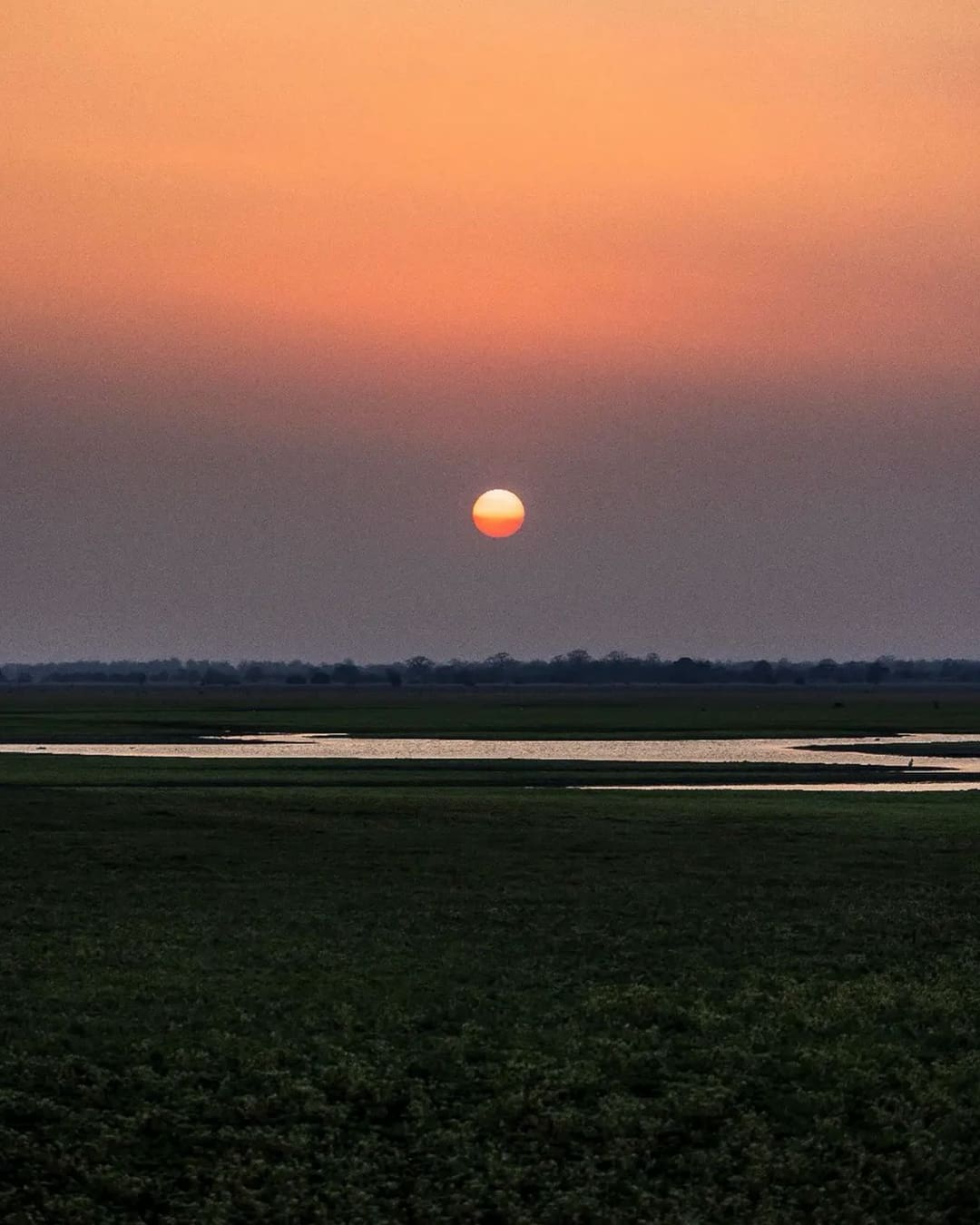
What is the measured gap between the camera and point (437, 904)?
3028 cm

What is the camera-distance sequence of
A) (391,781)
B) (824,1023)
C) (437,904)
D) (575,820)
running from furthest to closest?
(391,781) < (575,820) < (437,904) < (824,1023)

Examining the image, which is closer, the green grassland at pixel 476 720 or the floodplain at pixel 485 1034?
the floodplain at pixel 485 1034

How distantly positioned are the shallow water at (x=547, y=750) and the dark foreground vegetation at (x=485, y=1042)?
36443 mm

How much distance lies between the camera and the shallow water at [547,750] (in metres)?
83.1

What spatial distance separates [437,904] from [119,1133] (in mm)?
12979

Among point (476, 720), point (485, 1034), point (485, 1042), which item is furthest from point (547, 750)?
point (485, 1042)

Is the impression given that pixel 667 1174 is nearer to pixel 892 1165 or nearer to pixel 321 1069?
pixel 892 1165

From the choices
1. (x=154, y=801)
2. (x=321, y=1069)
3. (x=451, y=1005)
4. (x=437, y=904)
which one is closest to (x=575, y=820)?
(x=154, y=801)

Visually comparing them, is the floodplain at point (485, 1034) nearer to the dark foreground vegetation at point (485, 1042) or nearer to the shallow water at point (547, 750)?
the dark foreground vegetation at point (485, 1042)

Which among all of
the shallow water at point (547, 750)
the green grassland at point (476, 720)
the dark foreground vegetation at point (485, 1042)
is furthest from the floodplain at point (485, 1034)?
the green grassland at point (476, 720)

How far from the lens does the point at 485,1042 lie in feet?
68.2

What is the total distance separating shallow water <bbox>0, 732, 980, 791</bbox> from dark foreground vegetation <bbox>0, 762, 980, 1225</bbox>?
3644 cm

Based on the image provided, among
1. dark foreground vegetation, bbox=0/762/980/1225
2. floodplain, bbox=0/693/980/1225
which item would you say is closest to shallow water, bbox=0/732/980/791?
floodplain, bbox=0/693/980/1225

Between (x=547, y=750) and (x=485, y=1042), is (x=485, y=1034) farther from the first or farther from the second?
(x=547, y=750)
